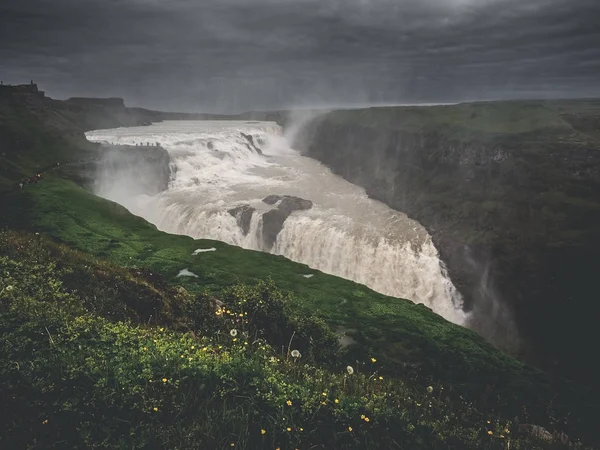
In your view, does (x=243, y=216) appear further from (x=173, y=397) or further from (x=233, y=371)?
(x=173, y=397)

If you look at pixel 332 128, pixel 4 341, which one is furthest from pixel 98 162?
pixel 332 128

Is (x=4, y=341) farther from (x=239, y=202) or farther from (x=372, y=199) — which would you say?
(x=372, y=199)

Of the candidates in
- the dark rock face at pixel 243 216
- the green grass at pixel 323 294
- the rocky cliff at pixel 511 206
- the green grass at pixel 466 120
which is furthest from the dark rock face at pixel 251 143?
the green grass at pixel 323 294

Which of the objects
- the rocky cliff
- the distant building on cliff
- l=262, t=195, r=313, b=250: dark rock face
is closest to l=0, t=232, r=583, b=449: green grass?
the rocky cliff

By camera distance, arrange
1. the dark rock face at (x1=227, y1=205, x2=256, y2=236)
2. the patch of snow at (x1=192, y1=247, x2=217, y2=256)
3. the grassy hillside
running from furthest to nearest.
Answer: the dark rock face at (x1=227, y1=205, x2=256, y2=236) < the patch of snow at (x1=192, y1=247, x2=217, y2=256) < the grassy hillside

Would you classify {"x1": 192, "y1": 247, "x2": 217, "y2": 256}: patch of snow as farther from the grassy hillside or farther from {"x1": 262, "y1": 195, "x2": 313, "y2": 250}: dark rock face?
{"x1": 262, "y1": 195, "x2": 313, "y2": 250}: dark rock face

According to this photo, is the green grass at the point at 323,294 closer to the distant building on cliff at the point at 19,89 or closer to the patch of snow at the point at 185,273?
the patch of snow at the point at 185,273

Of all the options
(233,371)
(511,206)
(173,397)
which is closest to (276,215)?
(511,206)
